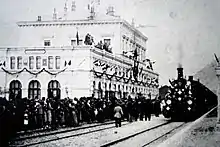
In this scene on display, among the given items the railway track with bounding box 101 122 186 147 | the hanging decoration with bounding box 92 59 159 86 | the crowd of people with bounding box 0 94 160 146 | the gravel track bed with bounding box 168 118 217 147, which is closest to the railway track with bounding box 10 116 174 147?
the railway track with bounding box 101 122 186 147

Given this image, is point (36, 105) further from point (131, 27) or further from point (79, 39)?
point (131, 27)

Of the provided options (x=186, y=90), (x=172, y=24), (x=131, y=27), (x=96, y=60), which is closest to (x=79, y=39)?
(x=96, y=60)

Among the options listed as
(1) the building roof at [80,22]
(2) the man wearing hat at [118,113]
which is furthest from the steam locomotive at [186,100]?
(1) the building roof at [80,22]

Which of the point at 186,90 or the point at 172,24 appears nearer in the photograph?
the point at 172,24

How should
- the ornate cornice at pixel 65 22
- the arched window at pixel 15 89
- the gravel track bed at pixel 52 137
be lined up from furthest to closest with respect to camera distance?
the ornate cornice at pixel 65 22
the arched window at pixel 15 89
the gravel track bed at pixel 52 137

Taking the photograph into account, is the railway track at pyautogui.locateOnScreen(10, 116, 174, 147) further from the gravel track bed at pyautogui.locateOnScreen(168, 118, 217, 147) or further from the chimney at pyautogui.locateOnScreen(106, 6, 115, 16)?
the chimney at pyautogui.locateOnScreen(106, 6, 115, 16)

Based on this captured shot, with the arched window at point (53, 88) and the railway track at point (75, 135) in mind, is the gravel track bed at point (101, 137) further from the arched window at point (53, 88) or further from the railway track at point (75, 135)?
the arched window at point (53, 88)

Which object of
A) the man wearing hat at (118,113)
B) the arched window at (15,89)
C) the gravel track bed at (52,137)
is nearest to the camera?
the gravel track bed at (52,137)
